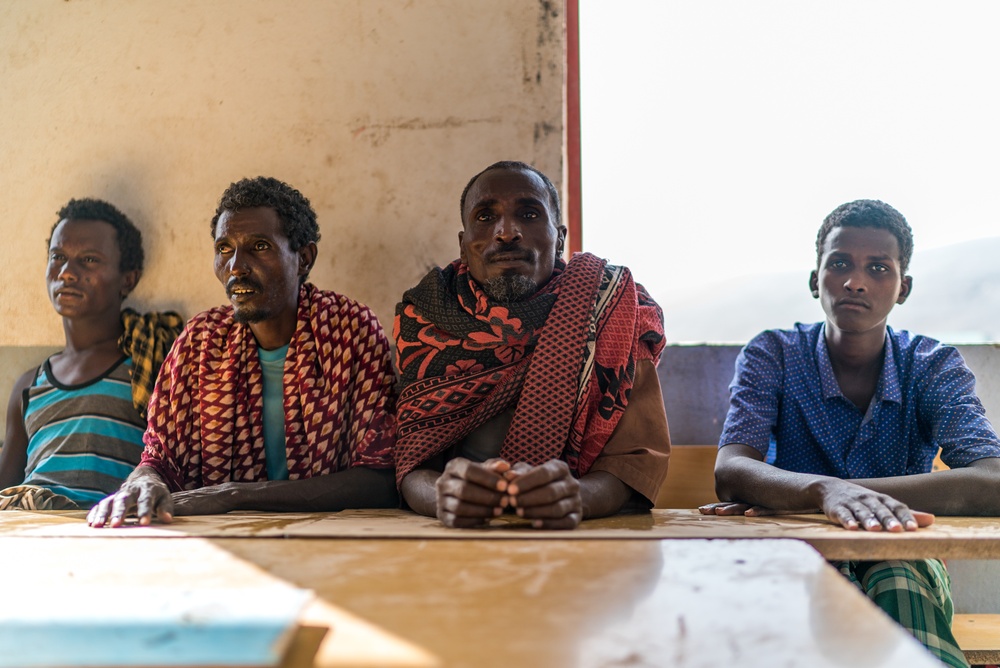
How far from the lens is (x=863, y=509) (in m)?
2.24

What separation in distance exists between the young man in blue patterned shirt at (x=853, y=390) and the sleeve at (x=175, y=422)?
1957mm

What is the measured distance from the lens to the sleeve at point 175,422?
9.98ft

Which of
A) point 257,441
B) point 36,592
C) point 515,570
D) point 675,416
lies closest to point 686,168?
point 675,416

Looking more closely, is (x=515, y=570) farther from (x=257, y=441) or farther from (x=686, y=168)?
(x=686, y=168)

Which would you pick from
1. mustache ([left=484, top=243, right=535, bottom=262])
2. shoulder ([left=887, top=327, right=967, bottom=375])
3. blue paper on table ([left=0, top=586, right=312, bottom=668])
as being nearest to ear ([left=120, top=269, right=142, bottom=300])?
mustache ([left=484, top=243, right=535, bottom=262])

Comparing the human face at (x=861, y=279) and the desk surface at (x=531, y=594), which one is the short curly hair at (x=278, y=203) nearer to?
the desk surface at (x=531, y=594)

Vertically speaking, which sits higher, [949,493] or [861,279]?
[861,279]

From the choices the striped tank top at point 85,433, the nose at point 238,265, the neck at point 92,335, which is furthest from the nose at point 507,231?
the neck at point 92,335

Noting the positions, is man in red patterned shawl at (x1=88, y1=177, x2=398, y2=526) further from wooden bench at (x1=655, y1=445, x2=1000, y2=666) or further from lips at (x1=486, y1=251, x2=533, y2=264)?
wooden bench at (x1=655, y1=445, x2=1000, y2=666)

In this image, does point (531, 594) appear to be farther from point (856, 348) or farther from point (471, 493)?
point (856, 348)

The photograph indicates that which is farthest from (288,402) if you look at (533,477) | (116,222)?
(116,222)

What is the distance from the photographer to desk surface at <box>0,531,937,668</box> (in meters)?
1.15

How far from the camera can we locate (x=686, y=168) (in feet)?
13.1

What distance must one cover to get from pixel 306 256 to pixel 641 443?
1.64 meters
